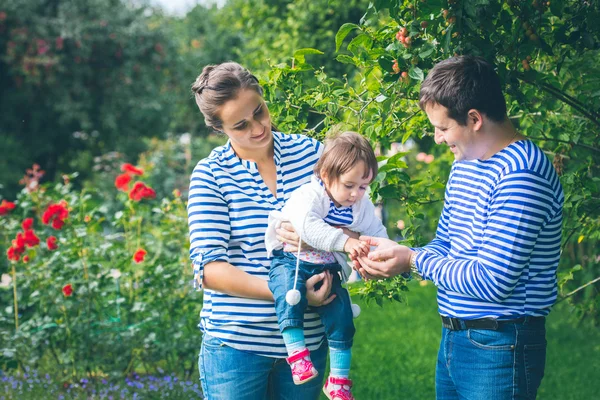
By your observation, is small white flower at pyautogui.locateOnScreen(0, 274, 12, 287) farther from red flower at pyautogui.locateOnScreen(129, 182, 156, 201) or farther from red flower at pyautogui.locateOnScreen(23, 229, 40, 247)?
red flower at pyautogui.locateOnScreen(129, 182, 156, 201)

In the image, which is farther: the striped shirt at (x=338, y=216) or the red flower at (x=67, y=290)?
the red flower at (x=67, y=290)

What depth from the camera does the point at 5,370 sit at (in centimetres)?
429

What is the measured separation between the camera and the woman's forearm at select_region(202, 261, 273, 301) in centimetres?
207

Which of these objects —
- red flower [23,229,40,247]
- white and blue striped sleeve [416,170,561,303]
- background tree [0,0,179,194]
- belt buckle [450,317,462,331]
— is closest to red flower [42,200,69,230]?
red flower [23,229,40,247]

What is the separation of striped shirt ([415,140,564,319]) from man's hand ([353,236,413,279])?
5cm

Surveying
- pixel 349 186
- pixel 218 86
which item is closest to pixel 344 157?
pixel 349 186

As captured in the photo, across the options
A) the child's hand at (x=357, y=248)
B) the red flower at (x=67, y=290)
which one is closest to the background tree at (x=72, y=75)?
the red flower at (x=67, y=290)

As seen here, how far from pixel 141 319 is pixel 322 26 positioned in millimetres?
4298

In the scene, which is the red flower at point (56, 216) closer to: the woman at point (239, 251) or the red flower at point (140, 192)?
the red flower at point (140, 192)

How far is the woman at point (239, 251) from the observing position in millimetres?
2113

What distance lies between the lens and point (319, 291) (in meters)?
2.15

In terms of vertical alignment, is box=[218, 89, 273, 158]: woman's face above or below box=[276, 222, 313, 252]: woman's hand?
above

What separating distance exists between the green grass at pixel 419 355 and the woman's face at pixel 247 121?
2.43m

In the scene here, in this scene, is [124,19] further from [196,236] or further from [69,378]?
[196,236]
